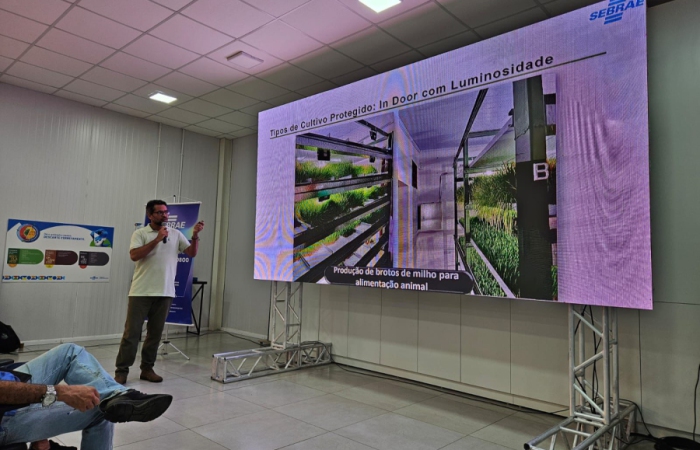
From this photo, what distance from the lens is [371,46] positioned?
4.37 meters

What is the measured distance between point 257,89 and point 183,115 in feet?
5.50

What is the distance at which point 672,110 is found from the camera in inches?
125

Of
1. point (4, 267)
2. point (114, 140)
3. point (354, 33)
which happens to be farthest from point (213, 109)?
point (4, 267)

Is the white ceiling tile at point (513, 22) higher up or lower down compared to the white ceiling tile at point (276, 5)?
higher up

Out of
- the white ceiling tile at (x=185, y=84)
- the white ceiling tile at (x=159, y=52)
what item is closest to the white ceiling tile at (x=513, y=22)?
the white ceiling tile at (x=159, y=52)

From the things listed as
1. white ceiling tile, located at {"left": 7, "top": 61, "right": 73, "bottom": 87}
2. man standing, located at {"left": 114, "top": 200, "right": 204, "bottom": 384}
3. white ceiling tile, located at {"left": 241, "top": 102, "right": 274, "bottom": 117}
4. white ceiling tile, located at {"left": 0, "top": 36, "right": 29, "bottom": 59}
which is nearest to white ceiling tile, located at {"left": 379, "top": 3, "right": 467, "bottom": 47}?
white ceiling tile, located at {"left": 241, "top": 102, "right": 274, "bottom": 117}

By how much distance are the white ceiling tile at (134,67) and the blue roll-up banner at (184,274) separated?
5.56 ft

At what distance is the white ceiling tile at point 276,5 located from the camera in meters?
3.64

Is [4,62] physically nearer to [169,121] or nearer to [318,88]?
[169,121]

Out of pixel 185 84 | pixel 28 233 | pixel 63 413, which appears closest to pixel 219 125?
pixel 185 84

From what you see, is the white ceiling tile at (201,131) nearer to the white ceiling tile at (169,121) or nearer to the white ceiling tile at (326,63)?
the white ceiling tile at (169,121)

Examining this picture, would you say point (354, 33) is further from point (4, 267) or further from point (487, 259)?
point (4, 267)

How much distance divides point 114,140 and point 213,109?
62.8 inches

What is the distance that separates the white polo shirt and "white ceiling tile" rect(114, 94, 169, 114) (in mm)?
2488
